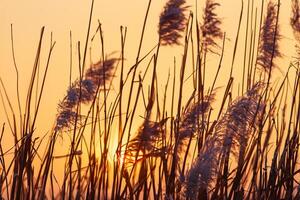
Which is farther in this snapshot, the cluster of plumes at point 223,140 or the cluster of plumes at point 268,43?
the cluster of plumes at point 268,43

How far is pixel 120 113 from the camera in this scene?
2.21 metres

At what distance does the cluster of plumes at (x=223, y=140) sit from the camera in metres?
1.52

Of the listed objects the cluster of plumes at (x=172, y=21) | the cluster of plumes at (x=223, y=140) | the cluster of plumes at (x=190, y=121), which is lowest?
the cluster of plumes at (x=223, y=140)

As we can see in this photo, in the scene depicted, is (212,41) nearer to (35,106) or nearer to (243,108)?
(35,106)

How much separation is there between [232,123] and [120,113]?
25.7 inches

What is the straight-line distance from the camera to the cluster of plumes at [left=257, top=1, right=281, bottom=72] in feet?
8.13

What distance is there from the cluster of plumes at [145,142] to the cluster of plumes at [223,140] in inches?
18.6

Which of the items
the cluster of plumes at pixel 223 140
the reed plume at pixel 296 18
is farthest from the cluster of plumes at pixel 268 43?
the cluster of plumes at pixel 223 140

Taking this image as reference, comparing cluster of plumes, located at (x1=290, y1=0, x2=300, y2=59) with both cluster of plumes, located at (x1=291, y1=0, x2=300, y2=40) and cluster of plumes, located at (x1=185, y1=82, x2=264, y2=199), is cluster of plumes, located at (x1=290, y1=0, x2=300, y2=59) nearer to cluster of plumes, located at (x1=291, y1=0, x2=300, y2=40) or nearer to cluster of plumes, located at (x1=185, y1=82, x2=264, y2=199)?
cluster of plumes, located at (x1=291, y1=0, x2=300, y2=40)

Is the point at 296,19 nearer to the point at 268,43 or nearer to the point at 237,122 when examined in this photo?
the point at 268,43

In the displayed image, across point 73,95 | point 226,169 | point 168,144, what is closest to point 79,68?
point 73,95

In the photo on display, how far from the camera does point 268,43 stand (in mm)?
2504

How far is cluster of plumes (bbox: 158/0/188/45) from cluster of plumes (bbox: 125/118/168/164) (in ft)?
0.93

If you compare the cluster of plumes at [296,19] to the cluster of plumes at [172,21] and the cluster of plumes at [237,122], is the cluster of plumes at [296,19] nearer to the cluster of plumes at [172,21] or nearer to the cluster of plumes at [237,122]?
the cluster of plumes at [172,21]
